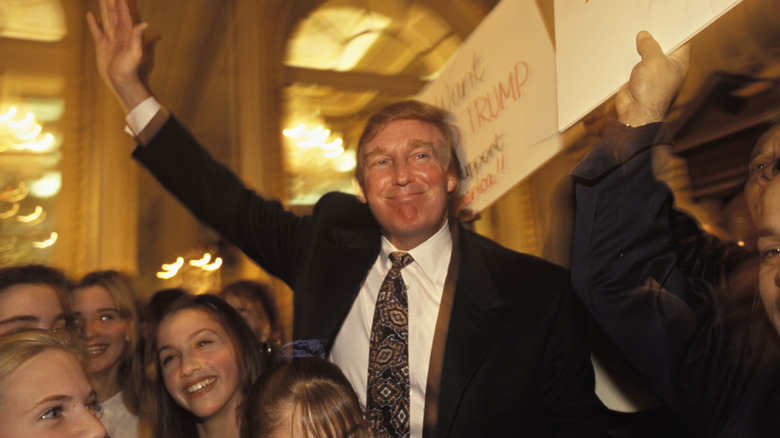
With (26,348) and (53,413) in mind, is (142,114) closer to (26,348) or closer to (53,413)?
(26,348)

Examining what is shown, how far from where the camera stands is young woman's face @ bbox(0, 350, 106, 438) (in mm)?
1110

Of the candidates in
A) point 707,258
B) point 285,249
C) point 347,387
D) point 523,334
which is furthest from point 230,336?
point 707,258

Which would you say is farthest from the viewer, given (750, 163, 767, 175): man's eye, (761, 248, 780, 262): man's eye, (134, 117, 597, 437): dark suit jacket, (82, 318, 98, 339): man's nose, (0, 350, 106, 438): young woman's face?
(82, 318, 98, 339): man's nose

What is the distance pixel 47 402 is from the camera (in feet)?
3.76

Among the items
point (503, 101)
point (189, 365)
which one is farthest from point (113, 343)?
point (503, 101)

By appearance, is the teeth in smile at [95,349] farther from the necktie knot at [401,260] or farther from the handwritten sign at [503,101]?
the handwritten sign at [503,101]

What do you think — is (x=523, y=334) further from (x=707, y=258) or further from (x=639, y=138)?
(x=639, y=138)

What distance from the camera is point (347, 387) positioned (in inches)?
51.7

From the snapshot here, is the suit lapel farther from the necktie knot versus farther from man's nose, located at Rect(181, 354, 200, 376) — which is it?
man's nose, located at Rect(181, 354, 200, 376)

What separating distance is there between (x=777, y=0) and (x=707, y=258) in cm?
167

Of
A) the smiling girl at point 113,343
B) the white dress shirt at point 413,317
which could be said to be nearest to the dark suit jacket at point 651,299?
the white dress shirt at point 413,317

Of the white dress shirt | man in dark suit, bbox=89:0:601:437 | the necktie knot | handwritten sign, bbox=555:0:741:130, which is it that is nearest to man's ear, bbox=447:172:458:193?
man in dark suit, bbox=89:0:601:437

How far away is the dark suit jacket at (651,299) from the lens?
2.93 ft

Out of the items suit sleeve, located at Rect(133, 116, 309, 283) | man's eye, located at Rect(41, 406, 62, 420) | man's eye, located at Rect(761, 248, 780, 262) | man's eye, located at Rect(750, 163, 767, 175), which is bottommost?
man's eye, located at Rect(41, 406, 62, 420)
